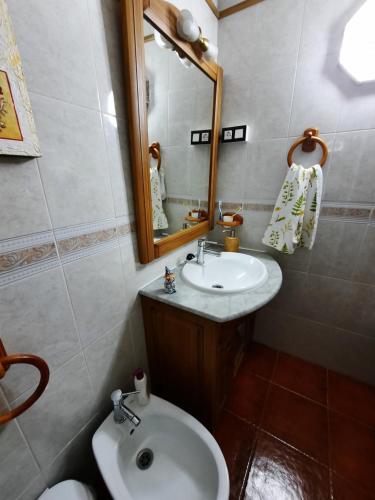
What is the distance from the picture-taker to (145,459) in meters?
0.85

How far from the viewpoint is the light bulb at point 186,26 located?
813 mm

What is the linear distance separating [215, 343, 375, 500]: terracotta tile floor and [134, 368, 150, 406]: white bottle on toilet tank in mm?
553

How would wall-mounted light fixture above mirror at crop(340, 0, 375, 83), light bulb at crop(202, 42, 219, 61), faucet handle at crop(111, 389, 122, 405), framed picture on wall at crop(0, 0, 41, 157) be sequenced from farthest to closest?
light bulb at crop(202, 42, 219, 61), wall-mounted light fixture above mirror at crop(340, 0, 375, 83), faucet handle at crop(111, 389, 122, 405), framed picture on wall at crop(0, 0, 41, 157)

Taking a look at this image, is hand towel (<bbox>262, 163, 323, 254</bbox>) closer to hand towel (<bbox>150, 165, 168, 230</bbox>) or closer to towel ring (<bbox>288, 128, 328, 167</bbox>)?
towel ring (<bbox>288, 128, 328, 167</bbox>)

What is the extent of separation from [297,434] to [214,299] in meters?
0.96

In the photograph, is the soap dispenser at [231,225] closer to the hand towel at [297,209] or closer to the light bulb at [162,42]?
the hand towel at [297,209]

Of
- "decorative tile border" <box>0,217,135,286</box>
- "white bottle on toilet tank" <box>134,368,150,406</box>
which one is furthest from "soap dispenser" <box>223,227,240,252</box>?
"white bottle on toilet tank" <box>134,368,150,406</box>

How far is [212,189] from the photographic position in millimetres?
1395

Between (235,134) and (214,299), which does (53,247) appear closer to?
(214,299)

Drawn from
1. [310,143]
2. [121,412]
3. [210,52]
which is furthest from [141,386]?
[210,52]

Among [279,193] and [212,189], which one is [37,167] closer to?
[212,189]

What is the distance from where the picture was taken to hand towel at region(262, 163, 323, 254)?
1.11 metres

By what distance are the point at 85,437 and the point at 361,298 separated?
5.28 ft

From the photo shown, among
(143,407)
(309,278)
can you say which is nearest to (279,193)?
(309,278)
